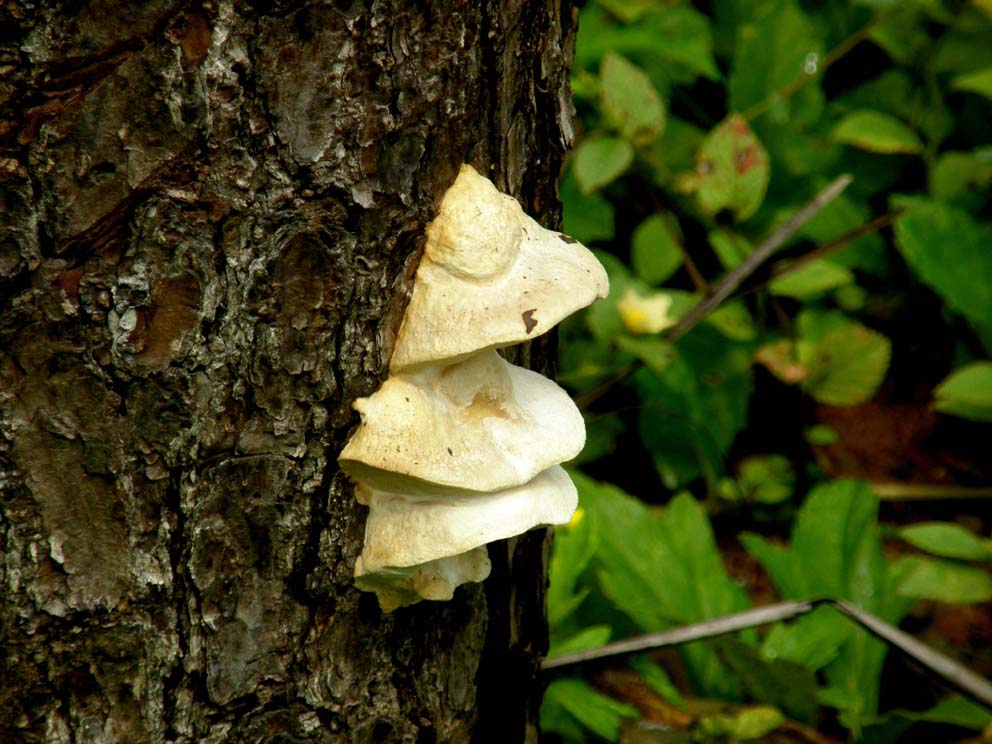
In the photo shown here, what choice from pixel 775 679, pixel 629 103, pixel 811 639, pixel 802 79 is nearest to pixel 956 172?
pixel 802 79

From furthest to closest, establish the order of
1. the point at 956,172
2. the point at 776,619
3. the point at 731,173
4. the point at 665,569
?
the point at 956,172 → the point at 731,173 → the point at 665,569 → the point at 776,619

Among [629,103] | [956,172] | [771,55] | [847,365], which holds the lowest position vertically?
[847,365]

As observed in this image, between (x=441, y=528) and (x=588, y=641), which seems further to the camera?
(x=588, y=641)

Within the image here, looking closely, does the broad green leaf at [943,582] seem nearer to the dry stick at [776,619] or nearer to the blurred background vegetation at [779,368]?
the blurred background vegetation at [779,368]

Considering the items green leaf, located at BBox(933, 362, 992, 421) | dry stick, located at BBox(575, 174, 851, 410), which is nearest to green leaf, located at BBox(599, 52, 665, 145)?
dry stick, located at BBox(575, 174, 851, 410)

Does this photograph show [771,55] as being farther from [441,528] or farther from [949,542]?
[441,528]

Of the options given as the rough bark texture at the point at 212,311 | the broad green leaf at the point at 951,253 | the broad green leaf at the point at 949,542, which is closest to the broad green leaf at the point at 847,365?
the broad green leaf at the point at 951,253
